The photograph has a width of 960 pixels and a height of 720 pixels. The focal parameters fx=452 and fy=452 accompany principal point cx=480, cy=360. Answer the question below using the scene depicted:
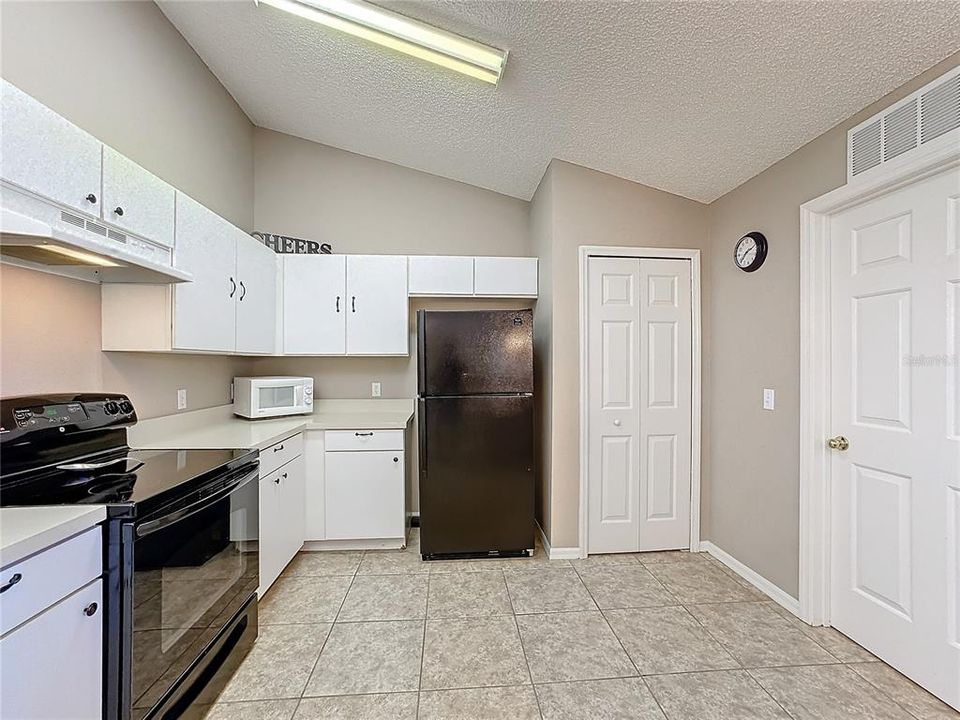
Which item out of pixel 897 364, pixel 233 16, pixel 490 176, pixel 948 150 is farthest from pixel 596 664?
pixel 233 16

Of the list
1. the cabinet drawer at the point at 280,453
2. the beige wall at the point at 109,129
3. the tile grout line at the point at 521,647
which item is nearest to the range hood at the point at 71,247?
the beige wall at the point at 109,129

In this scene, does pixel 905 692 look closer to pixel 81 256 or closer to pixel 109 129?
pixel 81 256

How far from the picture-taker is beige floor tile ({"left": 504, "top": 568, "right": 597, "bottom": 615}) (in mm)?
2457

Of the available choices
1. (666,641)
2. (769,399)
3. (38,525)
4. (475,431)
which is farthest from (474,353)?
(38,525)

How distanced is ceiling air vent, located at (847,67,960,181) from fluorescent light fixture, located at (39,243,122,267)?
3.09 metres

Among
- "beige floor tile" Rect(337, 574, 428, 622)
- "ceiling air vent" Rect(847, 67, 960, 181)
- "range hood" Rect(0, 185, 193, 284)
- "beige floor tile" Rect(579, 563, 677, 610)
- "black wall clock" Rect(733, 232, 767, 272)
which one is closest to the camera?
"range hood" Rect(0, 185, 193, 284)

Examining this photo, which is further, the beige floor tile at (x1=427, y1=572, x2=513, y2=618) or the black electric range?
the beige floor tile at (x1=427, y1=572, x2=513, y2=618)

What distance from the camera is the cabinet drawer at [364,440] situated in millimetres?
3082

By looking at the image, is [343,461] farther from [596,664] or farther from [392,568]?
[596,664]

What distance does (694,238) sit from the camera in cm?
316

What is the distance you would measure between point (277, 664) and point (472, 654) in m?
0.86

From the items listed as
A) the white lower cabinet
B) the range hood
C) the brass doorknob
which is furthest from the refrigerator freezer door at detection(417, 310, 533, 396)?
the brass doorknob

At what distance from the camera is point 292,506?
2812 mm

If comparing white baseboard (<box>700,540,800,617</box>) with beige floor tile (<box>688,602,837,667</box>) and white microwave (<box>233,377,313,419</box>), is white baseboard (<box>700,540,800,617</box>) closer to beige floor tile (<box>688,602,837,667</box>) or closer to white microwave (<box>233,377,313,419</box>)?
beige floor tile (<box>688,602,837,667</box>)
